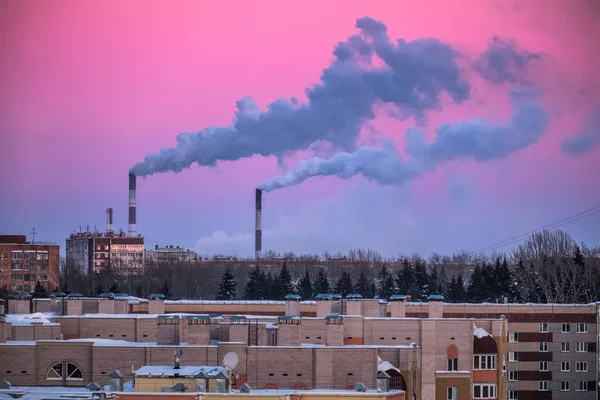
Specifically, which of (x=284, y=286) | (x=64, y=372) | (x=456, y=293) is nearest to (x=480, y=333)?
(x=64, y=372)

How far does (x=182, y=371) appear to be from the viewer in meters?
51.3

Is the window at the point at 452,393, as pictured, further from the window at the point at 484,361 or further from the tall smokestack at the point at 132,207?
the tall smokestack at the point at 132,207

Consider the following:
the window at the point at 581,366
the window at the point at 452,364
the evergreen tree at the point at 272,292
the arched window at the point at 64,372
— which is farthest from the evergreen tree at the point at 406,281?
the arched window at the point at 64,372

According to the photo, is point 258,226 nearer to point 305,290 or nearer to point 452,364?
point 305,290

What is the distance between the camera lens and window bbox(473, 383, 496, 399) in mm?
68625

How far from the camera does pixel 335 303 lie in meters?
75.1

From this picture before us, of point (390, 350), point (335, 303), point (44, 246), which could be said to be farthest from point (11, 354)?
point (44, 246)

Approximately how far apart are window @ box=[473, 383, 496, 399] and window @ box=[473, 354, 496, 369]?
99 cm

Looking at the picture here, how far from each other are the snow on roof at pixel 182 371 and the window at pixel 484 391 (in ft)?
66.4

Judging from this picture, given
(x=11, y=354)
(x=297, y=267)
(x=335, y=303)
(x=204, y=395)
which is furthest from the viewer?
(x=297, y=267)

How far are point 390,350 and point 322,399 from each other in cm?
939

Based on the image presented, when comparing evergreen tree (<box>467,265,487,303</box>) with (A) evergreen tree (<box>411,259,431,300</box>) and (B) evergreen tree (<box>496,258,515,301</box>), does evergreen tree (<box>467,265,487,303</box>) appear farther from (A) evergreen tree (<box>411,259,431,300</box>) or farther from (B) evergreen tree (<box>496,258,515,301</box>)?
(A) evergreen tree (<box>411,259,431,300</box>)

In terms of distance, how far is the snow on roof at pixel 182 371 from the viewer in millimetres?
49844

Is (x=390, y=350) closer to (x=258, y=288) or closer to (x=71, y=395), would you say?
(x=71, y=395)
